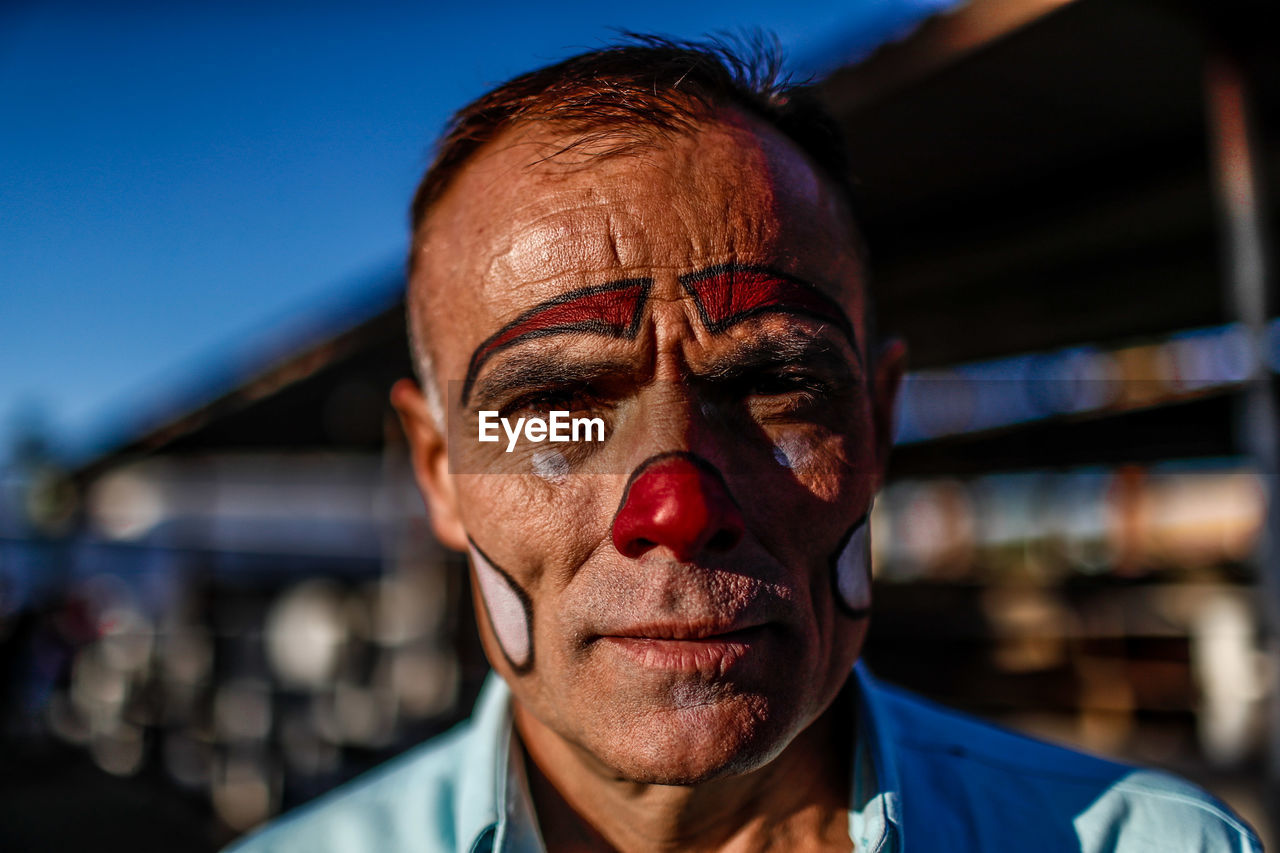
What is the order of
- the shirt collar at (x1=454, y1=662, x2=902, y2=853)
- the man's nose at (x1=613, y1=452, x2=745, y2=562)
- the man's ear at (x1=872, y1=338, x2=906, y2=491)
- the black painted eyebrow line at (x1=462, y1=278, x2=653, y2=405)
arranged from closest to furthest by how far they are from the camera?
the man's nose at (x1=613, y1=452, x2=745, y2=562) → the black painted eyebrow line at (x1=462, y1=278, x2=653, y2=405) → the shirt collar at (x1=454, y1=662, x2=902, y2=853) → the man's ear at (x1=872, y1=338, x2=906, y2=491)

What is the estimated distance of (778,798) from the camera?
137 centimetres

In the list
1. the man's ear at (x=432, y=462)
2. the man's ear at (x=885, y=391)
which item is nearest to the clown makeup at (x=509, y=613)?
the man's ear at (x=432, y=462)

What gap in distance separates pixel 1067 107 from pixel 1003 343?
11.7 ft

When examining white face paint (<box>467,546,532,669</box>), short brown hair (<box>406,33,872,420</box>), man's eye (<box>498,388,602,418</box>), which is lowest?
white face paint (<box>467,546,532,669</box>)

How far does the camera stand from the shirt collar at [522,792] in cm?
133

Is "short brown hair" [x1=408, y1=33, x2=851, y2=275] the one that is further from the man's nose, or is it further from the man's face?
the man's nose

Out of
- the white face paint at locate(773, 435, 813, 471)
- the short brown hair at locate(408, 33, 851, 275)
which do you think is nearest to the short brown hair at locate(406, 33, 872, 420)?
the short brown hair at locate(408, 33, 851, 275)

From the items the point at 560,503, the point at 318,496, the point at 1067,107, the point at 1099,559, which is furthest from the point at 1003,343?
the point at 318,496

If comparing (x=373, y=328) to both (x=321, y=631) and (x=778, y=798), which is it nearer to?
(x=321, y=631)

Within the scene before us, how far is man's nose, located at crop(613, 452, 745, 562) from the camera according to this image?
1.09 meters

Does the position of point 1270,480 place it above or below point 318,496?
above

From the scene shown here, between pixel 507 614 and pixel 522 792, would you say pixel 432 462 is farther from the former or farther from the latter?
pixel 522 792

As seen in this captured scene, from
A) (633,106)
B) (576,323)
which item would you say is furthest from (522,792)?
(633,106)

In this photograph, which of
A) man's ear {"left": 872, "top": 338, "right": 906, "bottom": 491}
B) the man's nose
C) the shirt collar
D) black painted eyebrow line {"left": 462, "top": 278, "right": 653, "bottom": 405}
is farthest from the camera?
man's ear {"left": 872, "top": 338, "right": 906, "bottom": 491}
